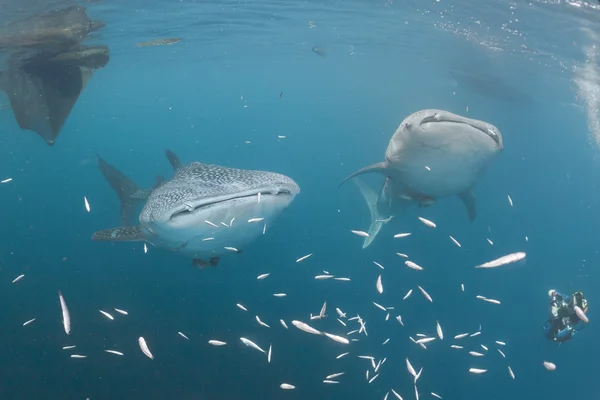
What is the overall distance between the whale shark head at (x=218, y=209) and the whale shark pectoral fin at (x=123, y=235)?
877mm

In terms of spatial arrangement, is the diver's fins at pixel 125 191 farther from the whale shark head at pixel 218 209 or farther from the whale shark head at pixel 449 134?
the whale shark head at pixel 449 134

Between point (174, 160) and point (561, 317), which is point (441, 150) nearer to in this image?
point (561, 317)

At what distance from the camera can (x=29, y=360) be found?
1195cm

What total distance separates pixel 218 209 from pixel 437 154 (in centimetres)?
344

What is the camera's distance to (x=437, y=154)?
584 cm

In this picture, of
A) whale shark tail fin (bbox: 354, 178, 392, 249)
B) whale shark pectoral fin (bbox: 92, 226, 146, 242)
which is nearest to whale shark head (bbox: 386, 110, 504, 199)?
whale shark tail fin (bbox: 354, 178, 392, 249)

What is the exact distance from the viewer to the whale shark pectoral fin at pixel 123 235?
6031 mm

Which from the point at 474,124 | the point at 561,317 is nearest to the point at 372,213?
the point at 561,317

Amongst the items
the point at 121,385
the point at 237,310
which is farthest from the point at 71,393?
the point at 237,310

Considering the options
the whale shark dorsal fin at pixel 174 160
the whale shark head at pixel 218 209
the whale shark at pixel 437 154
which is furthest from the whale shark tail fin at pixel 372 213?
the whale shark head at pixel 218 209

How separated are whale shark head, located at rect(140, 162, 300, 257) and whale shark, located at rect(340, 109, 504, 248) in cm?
212

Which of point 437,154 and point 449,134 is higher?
point 449,134

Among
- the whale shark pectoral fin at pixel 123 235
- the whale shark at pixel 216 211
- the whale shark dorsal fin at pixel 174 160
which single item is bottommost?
the whale shark dorsal fin at pixel 174 160

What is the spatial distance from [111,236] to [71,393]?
6.89 metres
